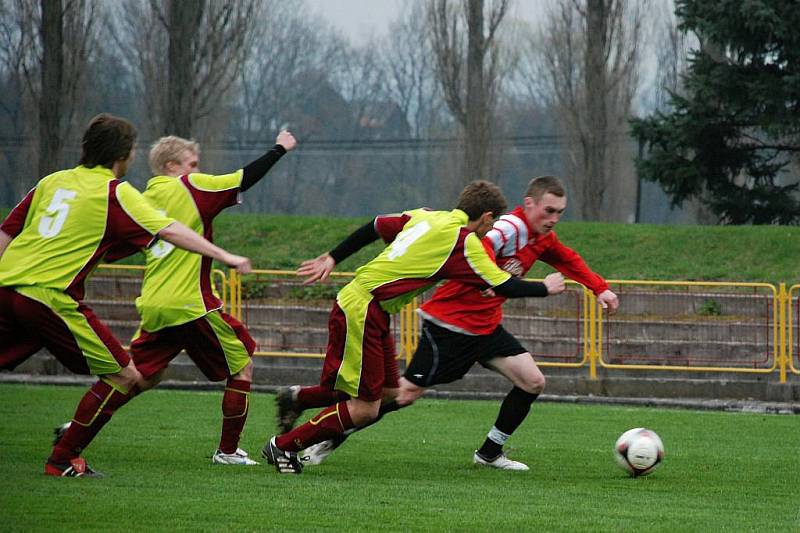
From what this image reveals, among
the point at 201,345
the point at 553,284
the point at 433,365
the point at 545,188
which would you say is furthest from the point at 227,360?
the point at 545,188

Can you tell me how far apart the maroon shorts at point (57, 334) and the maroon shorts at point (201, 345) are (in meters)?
0.83

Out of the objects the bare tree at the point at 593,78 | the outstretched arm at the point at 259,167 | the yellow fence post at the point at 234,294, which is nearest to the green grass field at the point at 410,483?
the outstretched arm at the point at 259,167

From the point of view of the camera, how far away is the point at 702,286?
16344 mm

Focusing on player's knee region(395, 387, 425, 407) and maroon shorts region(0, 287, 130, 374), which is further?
player's knee region(395, 387, 425, 407)

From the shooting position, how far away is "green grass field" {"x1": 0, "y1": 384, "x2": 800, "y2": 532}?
580 centimetres

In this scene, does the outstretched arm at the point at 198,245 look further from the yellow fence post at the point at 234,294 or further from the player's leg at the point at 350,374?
the yellow fence post at the point at 234,294

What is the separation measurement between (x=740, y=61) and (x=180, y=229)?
16.2 m

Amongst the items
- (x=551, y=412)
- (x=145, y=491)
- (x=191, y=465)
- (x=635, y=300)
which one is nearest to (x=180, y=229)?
(x=145, y=491)

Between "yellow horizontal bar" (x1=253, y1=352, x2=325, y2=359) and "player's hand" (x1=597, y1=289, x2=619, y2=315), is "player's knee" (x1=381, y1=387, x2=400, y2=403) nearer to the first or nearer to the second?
"player's hand" (x1=597, y1=289, x2=619, y2=315)

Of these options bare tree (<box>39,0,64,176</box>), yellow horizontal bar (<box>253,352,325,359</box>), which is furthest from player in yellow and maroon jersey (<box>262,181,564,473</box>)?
bare tree (<box>39,0,64,176</box>)

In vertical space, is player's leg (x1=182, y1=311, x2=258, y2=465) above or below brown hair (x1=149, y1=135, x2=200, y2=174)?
below

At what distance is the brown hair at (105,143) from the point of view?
6.85 meters

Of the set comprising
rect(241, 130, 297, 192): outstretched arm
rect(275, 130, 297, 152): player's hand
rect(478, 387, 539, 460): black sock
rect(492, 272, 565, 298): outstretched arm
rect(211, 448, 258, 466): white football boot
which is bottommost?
rect(211, 448, 258, 466): white football boot

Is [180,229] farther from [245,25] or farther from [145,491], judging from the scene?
[245,25]
